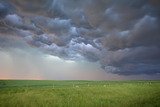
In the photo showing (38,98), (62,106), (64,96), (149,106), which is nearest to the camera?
(149,106)

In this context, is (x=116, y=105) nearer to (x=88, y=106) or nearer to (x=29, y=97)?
(x=88, y=106)

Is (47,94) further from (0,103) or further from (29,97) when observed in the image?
(0,103)

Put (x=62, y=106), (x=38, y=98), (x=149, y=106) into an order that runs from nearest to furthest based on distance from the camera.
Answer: (x=149, y=106), (x=62, y=106), (x=38, y=98)

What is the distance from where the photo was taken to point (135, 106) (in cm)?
3138

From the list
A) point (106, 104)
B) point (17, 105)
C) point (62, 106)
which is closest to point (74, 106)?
point (62, 106)

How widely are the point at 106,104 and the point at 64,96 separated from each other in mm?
9490

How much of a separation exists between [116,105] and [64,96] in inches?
436

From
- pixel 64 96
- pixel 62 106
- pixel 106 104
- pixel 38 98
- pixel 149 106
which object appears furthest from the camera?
pixel 64 96

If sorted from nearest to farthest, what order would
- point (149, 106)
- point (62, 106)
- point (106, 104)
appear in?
1. point (149, 106)
2. point (62, 106)
3. point (106, 104)

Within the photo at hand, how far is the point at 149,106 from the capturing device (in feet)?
99.7

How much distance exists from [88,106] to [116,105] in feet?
14.8

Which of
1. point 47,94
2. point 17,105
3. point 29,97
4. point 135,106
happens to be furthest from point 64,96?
point 135,106

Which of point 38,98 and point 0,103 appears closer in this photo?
point 0,103

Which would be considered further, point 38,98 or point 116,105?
point 38,98
